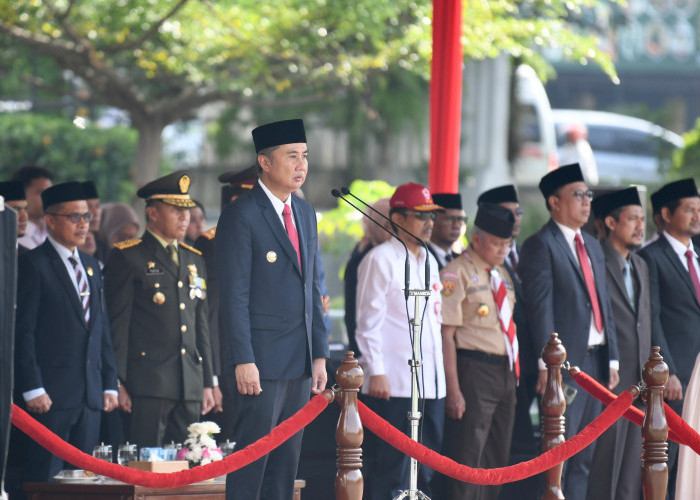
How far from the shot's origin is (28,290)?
7.23 metres

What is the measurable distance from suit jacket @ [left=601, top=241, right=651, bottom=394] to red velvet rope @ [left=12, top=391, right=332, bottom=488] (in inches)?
109

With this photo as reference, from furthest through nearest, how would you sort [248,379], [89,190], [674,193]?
1. [89,190]
2. [674,193]
3. [248,379]

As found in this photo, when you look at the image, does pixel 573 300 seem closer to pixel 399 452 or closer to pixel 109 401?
pixel 399 452

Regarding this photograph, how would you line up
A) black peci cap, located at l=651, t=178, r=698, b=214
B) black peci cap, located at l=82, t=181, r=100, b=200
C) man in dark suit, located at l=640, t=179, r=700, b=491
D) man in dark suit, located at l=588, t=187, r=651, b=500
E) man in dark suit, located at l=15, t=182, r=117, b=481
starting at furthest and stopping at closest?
black peci cap, located at l=82, t=181, r=100, b=200 < black peci cap, located at l=651, t=178, r=698, b=214 < man in dark suit, located at l=640, t=179, r=700, b=491 < man in dark suit, located at l=588, t=187, r=651, b=500 < man in dark suit, located at l=15, t=182, r=117, b=481

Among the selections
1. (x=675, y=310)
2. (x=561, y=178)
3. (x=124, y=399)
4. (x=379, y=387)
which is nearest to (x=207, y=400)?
(x=124, y=399)

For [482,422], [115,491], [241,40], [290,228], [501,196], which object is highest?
[241,40]

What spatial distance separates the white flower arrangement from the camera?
6805 mm

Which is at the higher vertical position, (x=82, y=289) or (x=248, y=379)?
(x=82, y=289)

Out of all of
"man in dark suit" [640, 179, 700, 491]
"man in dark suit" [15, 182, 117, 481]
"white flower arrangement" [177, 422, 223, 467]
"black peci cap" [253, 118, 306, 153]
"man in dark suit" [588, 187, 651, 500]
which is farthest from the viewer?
"man in dark suit" [640, 179, 700, 491]

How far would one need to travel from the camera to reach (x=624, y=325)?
8.10 metres

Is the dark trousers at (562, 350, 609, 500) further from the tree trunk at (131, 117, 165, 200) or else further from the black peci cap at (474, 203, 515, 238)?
the tree trunk at (131, 117, 165, 200)

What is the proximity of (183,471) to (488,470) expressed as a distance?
1.50m

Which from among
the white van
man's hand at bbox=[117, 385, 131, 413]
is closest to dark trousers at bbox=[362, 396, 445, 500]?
man's hand at bbox=[117, 385, 131, 413]

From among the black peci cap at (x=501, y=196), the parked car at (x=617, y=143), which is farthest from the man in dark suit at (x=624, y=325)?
the parked car at (x=617, y=143)
